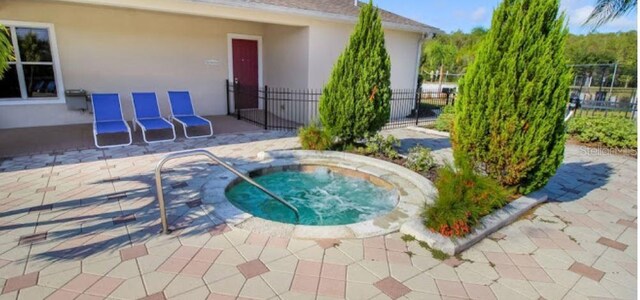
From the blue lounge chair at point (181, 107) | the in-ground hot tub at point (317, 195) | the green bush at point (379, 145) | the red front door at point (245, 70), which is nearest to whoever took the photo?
the in-ground hot tub at point (317, 195)

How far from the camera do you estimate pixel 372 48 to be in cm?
577

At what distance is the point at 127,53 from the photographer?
26.6 ft

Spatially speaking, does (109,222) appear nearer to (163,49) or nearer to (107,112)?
(107,112)

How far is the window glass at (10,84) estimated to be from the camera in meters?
7.08

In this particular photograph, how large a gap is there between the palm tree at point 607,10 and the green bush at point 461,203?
10.1m

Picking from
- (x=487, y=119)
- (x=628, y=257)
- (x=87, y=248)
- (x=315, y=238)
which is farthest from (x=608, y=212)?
(x=87, y=248)

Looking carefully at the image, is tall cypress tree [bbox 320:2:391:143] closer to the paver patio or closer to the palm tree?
the paver patio

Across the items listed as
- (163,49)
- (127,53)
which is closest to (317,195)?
(163,49)

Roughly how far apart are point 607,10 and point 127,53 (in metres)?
13.8

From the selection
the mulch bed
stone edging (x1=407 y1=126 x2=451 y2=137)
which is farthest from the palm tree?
the mulch bed

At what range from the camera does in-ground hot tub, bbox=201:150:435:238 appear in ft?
11.1

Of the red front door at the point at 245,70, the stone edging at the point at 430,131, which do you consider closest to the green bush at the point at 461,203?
the stone edging at the point at 430,131

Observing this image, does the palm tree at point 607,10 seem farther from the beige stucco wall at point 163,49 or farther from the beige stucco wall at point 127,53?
the beige stucco wall at point 127,53

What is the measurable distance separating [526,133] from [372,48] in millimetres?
2943
